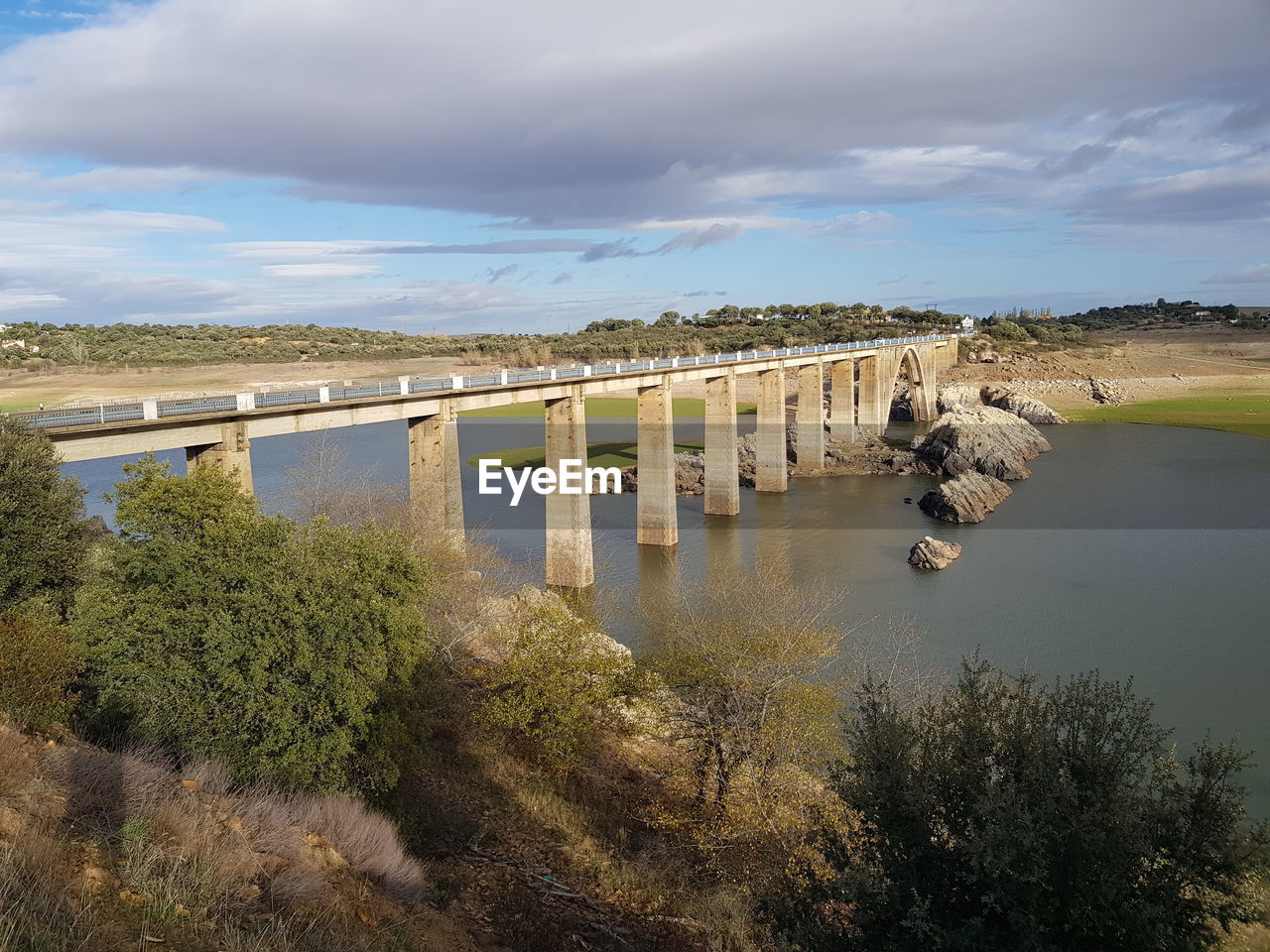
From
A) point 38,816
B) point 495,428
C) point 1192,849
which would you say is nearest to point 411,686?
point 38,816

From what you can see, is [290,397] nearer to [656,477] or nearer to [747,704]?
[747,704]

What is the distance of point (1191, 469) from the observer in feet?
167

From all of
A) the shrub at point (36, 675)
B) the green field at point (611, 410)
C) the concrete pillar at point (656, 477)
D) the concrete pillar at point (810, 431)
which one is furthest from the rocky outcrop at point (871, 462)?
the shrub at point (36, 675)

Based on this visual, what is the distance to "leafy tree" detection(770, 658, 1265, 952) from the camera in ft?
22.8

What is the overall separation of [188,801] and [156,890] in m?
1.90

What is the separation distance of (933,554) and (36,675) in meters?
27.9

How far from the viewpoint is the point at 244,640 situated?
11258 mm

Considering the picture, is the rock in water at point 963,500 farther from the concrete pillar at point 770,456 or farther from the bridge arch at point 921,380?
the bridge arch at point 921,380

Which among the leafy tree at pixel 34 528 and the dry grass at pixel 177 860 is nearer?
the dry grass at pixel 177 860

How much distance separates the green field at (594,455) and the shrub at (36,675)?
41.7 m

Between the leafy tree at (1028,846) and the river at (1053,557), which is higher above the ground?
the leafy tree at (1028,846)

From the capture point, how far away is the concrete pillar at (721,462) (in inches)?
1656

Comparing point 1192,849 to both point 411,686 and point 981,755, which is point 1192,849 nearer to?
point 981,755

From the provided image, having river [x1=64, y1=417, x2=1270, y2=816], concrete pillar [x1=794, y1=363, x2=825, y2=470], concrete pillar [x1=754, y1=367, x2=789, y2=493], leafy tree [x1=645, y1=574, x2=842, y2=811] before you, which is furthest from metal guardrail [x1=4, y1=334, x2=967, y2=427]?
concrete pillar [x1=794, y1=363, x2=825, y2=470]
